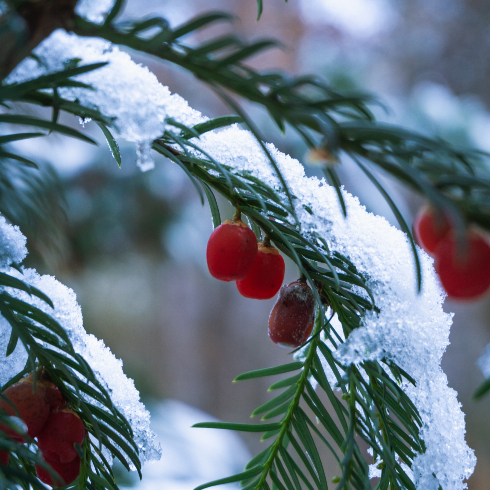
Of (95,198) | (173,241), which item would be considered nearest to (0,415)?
(95,198)

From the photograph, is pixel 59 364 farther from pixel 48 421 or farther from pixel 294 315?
pixel 294 315

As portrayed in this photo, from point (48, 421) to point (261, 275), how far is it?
0.52 ft

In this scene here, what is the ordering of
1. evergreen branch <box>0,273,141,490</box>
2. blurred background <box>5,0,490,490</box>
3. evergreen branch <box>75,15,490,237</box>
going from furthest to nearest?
blurred background <box>5,0,490,490</box>, evergreen branch <box>0,273,141,490</box>, evergreen branch <box>75,15,490,237</box>

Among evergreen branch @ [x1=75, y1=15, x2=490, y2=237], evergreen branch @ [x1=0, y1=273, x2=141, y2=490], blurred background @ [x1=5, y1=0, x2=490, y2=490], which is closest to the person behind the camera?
evergreen branch @ [x1=75, y1=15, x2=490, y2=237]

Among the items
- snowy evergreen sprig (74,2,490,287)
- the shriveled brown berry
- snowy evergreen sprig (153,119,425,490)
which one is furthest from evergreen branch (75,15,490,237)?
the shriveled brown berry

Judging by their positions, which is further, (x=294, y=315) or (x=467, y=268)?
(x=294, y=315)

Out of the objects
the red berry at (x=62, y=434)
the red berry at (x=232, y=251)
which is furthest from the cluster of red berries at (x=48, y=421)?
the red berry at (x=232, y=251)

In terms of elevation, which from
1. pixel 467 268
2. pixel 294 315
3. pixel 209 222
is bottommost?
pixel 209 222

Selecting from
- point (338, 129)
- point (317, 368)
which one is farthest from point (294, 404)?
point (338, 129)

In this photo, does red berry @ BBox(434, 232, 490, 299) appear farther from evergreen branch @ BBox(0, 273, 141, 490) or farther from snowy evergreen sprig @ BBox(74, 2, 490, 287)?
evergreen branch @ BBox(0, 273, 141, 490)

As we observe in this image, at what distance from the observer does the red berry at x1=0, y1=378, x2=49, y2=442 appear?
9.8 inches

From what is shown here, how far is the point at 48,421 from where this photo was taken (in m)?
0.27

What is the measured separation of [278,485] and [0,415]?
0.20 m

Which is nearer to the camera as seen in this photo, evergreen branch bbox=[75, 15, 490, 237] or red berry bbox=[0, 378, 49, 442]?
evergreen branch bbox=[75, 15, 490, 237]
